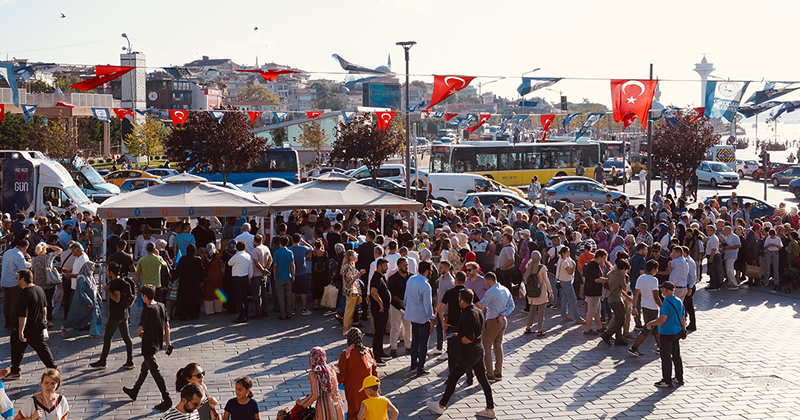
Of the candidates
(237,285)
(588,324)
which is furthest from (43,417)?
(588,324)

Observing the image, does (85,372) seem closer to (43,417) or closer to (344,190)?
(43,417)


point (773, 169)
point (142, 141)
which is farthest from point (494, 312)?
point (142, 141)

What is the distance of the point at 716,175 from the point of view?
144 ft

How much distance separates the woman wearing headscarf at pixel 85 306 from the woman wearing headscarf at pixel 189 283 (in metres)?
1.42

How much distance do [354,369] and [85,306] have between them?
262 inches

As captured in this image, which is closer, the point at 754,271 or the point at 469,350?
the point at 469,350

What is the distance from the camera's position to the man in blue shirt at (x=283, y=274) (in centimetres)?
1354

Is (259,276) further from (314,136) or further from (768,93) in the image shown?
(314,136)

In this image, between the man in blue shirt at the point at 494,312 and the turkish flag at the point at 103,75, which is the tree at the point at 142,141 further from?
the man in blue shirt at the point at 494,312

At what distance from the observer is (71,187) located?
24.1m

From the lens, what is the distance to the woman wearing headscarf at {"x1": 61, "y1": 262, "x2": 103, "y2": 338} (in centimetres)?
1211

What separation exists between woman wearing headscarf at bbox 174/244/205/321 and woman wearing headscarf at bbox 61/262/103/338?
56.0 inches

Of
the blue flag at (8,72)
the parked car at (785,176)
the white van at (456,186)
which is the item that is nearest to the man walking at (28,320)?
the blue flag at (8,72)

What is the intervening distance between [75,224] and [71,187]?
23.4 feet
